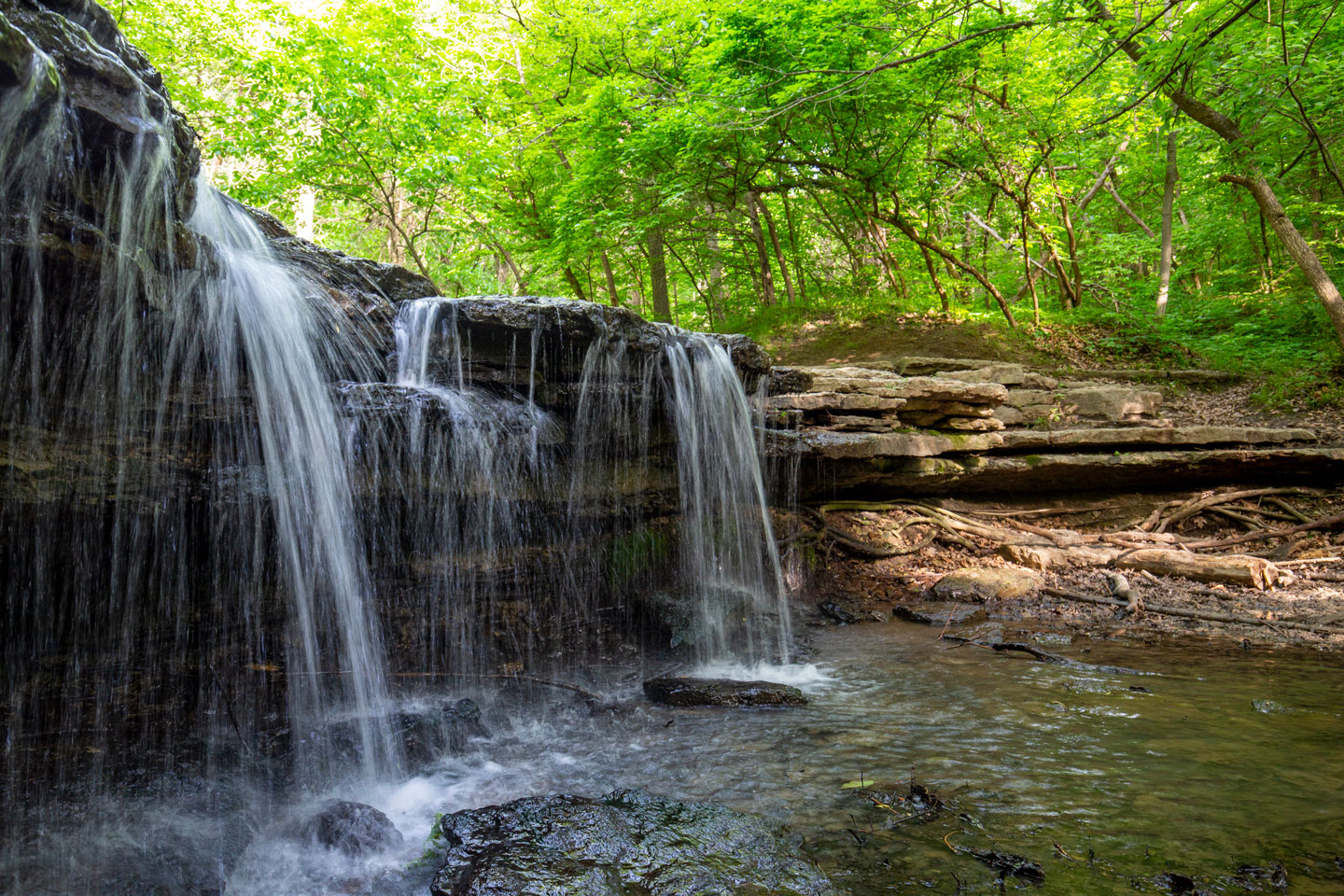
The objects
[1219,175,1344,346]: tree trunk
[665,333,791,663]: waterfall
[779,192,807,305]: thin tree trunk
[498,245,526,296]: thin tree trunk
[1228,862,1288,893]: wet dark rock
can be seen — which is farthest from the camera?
[779,192,807,305]: thin tree trunk

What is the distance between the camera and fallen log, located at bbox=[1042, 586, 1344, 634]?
20.7 feet

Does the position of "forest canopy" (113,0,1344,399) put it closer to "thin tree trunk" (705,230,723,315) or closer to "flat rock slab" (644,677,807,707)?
"thin tree trunk" (705,230,723,315)

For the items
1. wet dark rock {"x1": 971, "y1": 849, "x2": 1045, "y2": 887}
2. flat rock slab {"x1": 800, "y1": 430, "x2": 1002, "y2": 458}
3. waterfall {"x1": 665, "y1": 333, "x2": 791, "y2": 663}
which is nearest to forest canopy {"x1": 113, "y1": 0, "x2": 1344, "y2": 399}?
waterfall {"x1": 665, "y1": 333, "x2": 791, "y2": 663}

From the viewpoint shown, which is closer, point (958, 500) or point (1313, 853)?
point (1313, 853)

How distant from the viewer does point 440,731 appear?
15.8 ft

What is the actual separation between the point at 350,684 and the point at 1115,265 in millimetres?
19085

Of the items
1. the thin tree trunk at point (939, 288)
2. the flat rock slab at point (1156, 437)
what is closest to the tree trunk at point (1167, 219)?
the thin tree trunk at point (939, 288)

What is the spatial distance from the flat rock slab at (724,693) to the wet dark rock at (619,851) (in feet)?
5.90

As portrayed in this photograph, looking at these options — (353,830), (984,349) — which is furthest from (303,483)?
(984,349)

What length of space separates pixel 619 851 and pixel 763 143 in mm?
12339

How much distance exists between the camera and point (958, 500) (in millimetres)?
9859

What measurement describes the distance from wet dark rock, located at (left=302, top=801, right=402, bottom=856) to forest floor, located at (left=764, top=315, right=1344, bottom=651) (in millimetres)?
5528

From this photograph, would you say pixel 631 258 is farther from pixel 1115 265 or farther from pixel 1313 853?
pixel 1313 853

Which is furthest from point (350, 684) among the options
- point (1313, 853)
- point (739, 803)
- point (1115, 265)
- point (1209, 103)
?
point (1115, 265)
